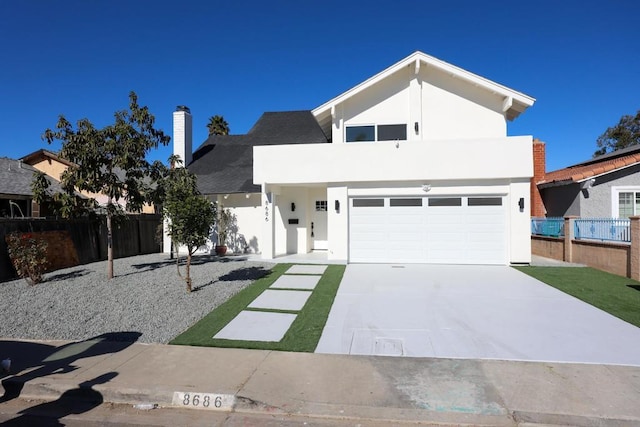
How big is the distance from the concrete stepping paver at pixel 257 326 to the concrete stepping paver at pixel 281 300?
0.45 meters

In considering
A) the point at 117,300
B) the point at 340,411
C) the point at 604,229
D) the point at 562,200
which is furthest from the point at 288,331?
the point at 562,200

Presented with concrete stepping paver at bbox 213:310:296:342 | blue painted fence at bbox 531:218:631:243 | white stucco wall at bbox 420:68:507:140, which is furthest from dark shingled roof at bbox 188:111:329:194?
blue painted fence at bbox 531:218:631:243

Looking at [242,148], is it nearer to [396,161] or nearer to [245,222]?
[245,222]

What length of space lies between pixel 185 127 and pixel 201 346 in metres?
15.4

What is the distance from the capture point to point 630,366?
4.88 m

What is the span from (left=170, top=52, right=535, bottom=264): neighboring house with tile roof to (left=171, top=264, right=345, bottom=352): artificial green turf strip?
3589 mm

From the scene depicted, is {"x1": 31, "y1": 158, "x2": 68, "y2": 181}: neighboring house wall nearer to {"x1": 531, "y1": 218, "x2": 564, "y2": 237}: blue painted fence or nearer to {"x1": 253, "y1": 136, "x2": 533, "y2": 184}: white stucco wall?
{"x1": 253, "y1": 136, "x2": 533, "y2": 184}: white stucco wall

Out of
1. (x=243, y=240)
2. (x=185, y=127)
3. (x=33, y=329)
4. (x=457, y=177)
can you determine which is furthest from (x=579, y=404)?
(x=185, y=127)

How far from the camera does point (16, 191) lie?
17.0 meters

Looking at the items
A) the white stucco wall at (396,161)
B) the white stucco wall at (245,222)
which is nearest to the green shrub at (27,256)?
the white stucco wall at (396,161)

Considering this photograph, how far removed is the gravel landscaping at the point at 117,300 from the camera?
6.62 meters

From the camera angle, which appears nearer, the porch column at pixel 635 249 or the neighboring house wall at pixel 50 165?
the porch column at pixel 635 249

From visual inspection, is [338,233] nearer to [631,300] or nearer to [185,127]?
[631,300]

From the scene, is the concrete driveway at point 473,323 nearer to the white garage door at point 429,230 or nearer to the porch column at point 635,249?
the white garage door at point 429,230
